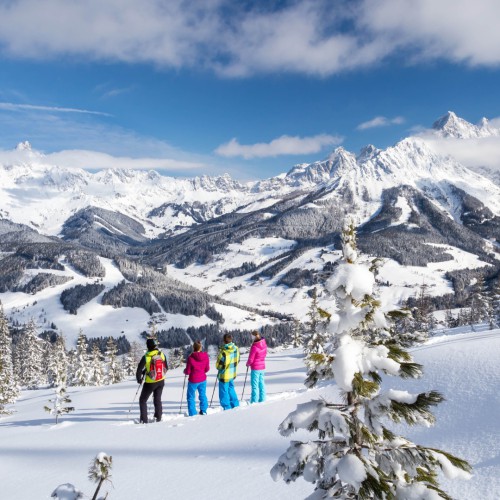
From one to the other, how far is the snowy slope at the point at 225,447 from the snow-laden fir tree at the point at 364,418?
201 cm

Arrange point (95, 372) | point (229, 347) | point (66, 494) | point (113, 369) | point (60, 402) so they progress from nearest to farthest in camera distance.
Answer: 1. point (66, 494)
2. point (229, 347)
3. point (60, 402)
4. point (95, 372)
5. point (113, 369)

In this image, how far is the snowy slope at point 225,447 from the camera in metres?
6.13

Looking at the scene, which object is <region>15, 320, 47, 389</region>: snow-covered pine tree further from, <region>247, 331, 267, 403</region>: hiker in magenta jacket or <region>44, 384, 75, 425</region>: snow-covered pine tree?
<region>247, 331, 267, 403</region>: hiker in magenta jacket

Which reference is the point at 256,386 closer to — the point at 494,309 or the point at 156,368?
the point at 156,368

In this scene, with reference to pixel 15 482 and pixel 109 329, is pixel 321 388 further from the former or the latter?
pixel 109 329

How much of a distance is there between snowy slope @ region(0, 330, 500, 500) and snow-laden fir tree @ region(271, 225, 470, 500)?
201 centimetres

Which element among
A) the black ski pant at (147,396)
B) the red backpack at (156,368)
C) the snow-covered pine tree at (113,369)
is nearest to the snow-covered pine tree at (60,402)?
the black ski pant at (147,396)

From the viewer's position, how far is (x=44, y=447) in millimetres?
10297

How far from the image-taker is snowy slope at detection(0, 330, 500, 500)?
6.13m

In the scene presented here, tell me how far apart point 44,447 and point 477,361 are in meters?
10.6

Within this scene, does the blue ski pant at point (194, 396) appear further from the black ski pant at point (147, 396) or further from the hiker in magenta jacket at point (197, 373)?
the black ski pant at point (147, 396)

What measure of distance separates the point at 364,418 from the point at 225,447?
560cm

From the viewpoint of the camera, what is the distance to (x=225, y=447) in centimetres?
856

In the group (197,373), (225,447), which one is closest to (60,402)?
(197,373)
